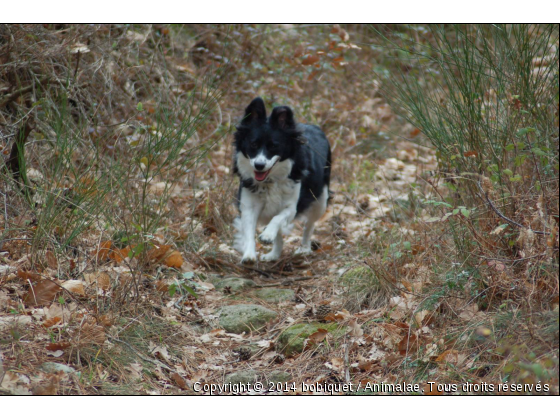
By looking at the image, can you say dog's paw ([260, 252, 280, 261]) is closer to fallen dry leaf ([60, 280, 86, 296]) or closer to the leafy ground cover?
the leafy ground cover

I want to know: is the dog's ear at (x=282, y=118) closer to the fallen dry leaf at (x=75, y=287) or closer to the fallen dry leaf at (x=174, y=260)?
the fallen dry leaf at (x=174, y=260)

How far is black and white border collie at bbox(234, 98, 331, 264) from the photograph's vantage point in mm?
5941

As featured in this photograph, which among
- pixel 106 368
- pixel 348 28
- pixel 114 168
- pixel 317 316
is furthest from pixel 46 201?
pixel 348 28

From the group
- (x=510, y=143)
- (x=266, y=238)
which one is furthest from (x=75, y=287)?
(x=510, y=143)

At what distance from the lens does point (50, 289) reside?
3830 mm

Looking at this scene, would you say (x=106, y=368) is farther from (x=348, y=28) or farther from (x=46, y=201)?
(x=348, y=28)

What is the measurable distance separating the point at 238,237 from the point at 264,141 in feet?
3.31

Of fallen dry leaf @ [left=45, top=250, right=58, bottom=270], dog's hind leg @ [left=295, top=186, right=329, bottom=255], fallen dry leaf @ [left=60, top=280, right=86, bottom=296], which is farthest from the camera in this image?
dog's hind leg @ [left=295, top=186, right=329, bottom=255]

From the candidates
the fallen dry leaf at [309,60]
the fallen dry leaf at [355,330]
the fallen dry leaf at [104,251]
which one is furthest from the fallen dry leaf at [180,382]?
the fallen dry leaf at [309,60]

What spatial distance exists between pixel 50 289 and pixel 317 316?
6.04ft

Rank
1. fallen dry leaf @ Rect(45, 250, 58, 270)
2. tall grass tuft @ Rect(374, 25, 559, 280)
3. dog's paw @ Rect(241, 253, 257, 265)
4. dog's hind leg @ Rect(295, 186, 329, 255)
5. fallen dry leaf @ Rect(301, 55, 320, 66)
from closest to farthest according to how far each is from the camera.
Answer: tall grass tuft @ Rect(374, 25, 559, 280), fallen dry leaf @ Rect(45, 250, 58, 270), dog's paw @ Rect(241, 253, 257, 265), dog's hind leg @ Rect(295, 186, 329, 255), fallen dry leaf @ Rect(301, 55, 320, 66)

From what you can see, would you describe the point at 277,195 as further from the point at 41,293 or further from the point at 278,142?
the point at 41,293

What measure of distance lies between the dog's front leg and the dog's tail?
0.05 m

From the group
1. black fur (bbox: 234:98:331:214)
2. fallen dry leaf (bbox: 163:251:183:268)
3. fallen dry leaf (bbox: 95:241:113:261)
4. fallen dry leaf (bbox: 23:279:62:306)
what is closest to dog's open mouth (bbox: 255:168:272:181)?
black fur (bbox: 234:98:331:214)
